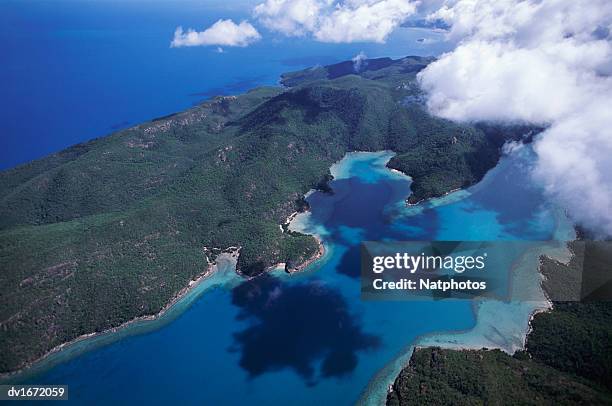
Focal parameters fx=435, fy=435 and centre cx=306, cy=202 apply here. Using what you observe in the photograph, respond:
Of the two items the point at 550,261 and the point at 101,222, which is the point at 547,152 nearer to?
the point at 550,261

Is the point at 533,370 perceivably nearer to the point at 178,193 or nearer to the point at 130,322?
the point at 130,322

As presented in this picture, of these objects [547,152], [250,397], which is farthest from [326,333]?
[547,152]

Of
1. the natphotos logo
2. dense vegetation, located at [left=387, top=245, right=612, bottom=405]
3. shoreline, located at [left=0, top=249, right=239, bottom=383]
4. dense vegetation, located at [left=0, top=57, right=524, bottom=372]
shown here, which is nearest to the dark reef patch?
dense vegetation, located at [left=0, top=57, right=524, bottom=372]

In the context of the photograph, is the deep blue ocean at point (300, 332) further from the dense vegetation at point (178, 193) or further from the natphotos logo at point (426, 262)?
the natphotos logo at point (426, 262)

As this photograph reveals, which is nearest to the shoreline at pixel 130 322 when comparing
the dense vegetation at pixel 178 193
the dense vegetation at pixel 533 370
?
the dense vegetation at pixel 178 193

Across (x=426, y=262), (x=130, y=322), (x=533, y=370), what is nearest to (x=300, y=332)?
(x=426, y=262)

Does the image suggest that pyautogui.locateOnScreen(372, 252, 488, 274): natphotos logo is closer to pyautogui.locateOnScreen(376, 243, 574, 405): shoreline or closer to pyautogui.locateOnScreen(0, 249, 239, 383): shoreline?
pyautogui.locateOnScreen(376, 243, 574, 405): shoreline
